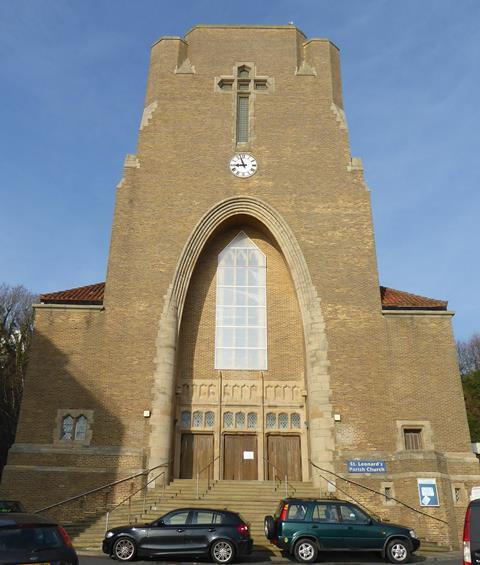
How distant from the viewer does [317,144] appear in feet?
82.1

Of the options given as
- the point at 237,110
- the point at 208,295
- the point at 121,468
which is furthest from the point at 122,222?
the point at 121,468

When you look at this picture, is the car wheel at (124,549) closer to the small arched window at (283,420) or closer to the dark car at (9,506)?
the dark car at (9,506)

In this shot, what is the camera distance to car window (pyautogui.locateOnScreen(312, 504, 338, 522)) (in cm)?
1274

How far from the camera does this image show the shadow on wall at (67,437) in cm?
1861

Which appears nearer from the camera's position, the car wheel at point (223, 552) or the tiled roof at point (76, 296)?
the car wheel at point (223, 552)

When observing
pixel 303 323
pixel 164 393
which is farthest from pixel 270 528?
pixel 303 323

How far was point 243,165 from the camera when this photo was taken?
24.6 meters

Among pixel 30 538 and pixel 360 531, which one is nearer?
pixel 30 538

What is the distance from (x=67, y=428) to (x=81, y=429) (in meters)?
0.49

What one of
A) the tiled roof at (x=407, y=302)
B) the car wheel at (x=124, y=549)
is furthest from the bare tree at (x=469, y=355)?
the car wheel at (x=124, y=549)

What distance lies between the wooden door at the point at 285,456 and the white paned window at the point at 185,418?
10.5 ft

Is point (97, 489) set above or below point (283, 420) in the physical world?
below

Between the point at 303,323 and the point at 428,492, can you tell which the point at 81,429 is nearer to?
the point at 303,323

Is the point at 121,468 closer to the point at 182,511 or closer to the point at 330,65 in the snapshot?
the point at 182,511
